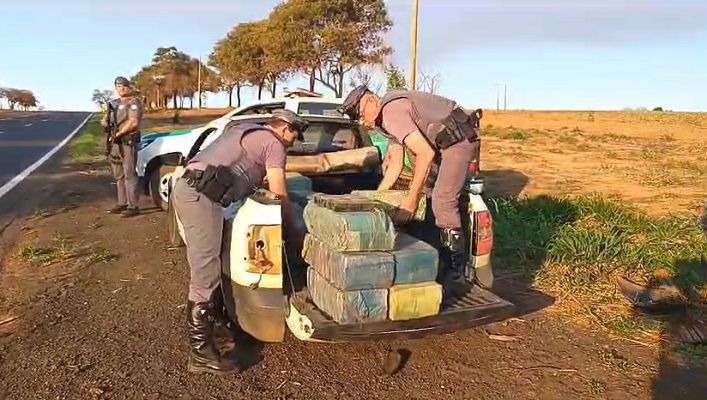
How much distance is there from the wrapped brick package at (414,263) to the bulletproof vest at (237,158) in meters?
0.88

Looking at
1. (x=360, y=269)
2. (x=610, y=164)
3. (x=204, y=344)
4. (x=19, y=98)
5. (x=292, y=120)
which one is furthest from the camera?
(x=19, y=98)

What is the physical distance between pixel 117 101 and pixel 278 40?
87.4 ft

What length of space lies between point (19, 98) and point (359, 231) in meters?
148

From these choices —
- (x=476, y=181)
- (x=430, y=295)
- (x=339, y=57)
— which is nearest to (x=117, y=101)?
(x=476, y=181)

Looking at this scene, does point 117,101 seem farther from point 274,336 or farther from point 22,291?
point 274,336

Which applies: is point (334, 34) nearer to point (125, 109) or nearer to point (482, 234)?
point (125, 109)

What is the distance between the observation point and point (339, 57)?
3266 cm

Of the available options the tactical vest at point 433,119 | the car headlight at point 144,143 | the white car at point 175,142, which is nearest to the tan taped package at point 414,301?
the tactical vest at point 433,119

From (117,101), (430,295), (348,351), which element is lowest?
(348,351)

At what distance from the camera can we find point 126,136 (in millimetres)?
7895

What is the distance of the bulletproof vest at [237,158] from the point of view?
3740 mm

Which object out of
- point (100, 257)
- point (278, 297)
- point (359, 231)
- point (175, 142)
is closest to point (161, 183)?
point (175, 142)

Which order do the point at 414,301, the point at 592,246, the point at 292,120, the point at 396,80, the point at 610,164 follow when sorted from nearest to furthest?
1. the point at 414,301
2. the point at 292,120
3. the point at 592,246
4. the point at 610,164
5. the point at 396,80

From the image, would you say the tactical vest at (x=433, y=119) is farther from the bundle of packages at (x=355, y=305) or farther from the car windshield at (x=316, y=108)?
the car windshield at (x=316, y=108)
